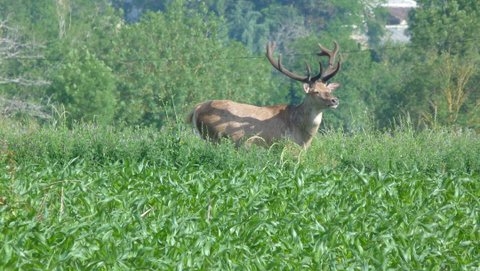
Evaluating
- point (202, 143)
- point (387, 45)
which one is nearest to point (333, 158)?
point (202, 143)

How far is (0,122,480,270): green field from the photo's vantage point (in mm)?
11148

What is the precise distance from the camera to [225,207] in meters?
14.0

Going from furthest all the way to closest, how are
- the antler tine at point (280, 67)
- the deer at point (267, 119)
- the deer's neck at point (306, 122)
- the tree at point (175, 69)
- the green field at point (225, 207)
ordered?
1. the tree at point (175, 69)
2. the antler tine at point (280, 67)
3. the deer's neck at point (306, 122)
4. the deer at point (267, 119)
5. the green field at point (225, 207)

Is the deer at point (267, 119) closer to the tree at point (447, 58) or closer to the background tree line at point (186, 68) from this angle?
the background tree line at point (186, 68)

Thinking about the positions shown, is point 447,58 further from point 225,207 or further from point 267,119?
point 225,207

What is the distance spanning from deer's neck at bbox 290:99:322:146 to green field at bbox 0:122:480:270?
5.46 feet

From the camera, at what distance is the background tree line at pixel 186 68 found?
163 ft

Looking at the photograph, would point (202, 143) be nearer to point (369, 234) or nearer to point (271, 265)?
point (369, 234)

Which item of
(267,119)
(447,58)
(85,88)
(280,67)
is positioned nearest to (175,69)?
(85,88)

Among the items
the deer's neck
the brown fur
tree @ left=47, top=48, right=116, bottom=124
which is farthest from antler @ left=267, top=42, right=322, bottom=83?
tree @ left=47, top=48, right=116, bottom=124

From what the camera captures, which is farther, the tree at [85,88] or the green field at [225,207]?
the tree at [85,88]

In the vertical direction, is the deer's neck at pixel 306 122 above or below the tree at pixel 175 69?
above

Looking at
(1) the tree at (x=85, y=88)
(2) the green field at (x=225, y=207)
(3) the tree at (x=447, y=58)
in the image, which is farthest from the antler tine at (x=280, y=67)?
(1) the tree at (x=85, y=88)

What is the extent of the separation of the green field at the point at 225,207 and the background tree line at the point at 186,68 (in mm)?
17348
